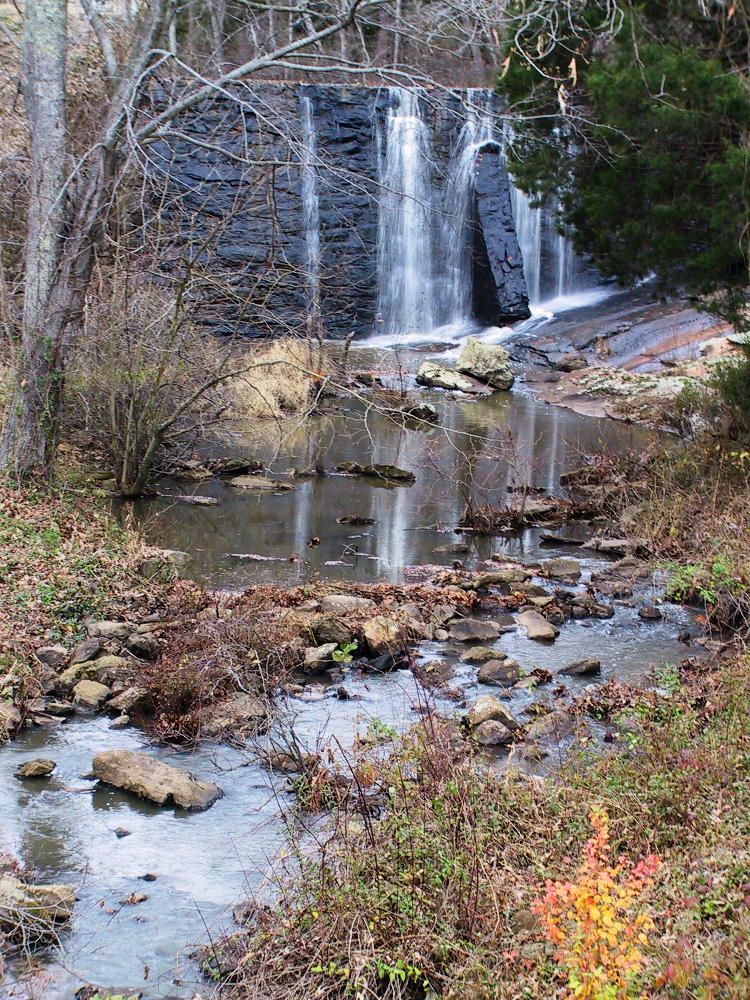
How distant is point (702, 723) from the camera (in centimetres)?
562

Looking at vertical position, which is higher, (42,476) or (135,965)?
(42,476)

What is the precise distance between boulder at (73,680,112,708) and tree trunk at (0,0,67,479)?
418cm

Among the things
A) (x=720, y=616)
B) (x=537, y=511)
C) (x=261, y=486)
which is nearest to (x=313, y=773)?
(x=720, y=616)

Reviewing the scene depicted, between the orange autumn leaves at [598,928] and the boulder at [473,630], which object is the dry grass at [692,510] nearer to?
the boulder at [473,630]

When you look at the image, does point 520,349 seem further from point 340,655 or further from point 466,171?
point 340,655

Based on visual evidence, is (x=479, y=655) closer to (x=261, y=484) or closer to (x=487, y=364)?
(x=261, y=484)

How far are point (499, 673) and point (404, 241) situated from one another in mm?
21873

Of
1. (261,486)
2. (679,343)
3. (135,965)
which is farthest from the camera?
(679,343)

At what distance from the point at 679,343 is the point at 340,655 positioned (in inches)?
701

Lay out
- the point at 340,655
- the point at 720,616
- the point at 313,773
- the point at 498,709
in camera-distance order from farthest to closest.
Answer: the point at 720,616 < the point at 340,655 < the point at 498,709 < the point at 313,773

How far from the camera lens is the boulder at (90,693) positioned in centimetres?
695

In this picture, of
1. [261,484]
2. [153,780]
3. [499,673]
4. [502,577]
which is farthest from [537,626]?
[261,484]

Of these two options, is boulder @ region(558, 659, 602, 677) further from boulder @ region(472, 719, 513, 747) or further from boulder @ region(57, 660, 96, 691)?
boulder @ region(57, 660, 96, 691)

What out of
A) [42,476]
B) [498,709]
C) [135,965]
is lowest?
[135,965]
